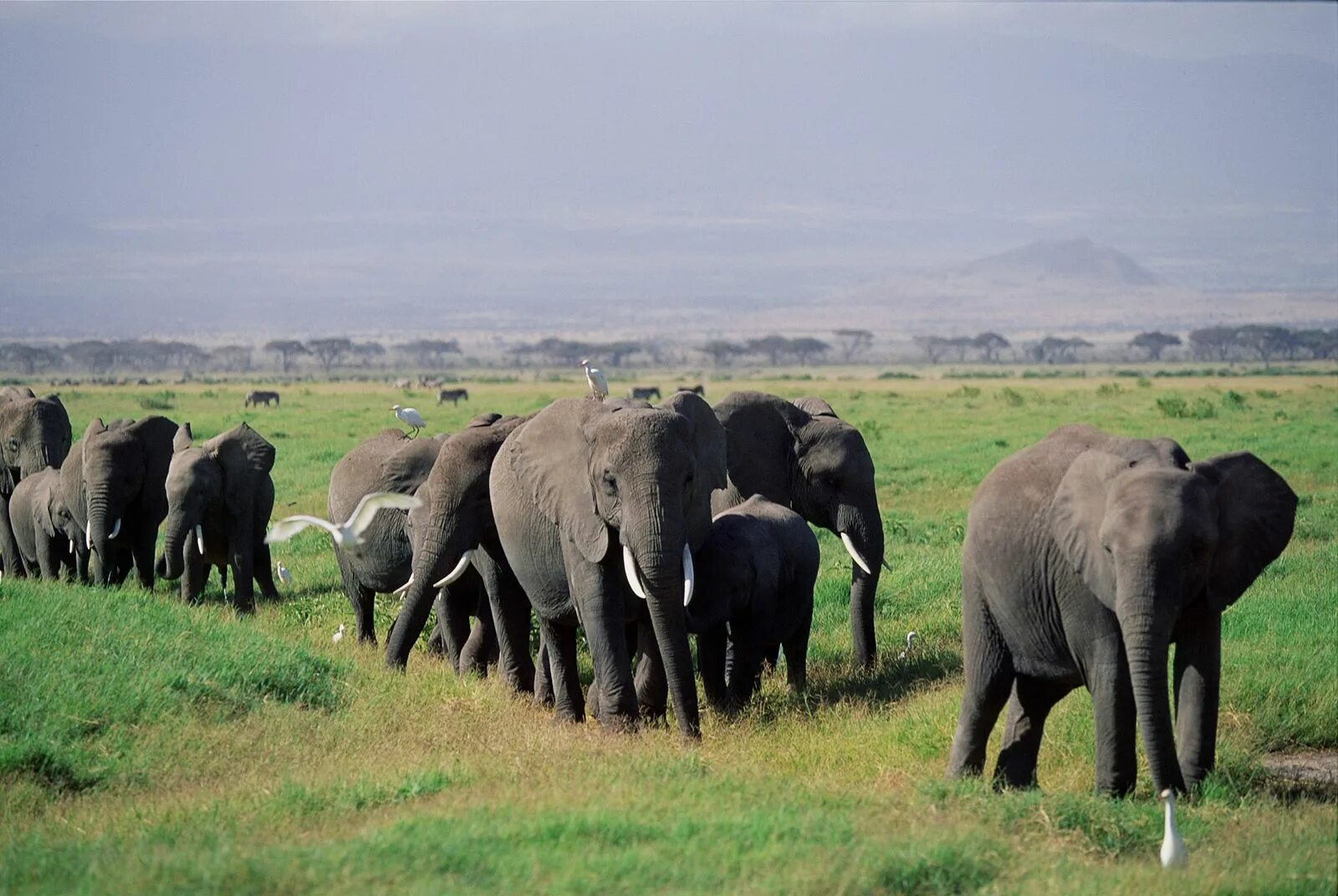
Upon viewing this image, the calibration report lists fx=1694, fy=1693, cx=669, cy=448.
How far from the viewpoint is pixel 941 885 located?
704 cm

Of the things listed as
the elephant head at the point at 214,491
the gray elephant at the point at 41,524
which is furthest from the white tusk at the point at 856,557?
the gray elephant at the point at 41,524

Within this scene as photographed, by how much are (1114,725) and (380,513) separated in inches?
312

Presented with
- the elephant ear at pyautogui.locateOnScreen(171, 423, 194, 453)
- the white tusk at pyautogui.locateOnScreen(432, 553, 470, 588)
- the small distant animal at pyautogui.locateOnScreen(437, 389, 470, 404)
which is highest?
the elephant ear at pyautogui.locateOnScreen(171, 423, 194, 453)

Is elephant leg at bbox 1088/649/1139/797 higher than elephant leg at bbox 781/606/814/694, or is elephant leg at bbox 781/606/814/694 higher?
elephant leg at bbox 1088/649/1139/797

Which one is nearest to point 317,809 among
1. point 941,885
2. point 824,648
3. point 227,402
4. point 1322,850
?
point 941,885

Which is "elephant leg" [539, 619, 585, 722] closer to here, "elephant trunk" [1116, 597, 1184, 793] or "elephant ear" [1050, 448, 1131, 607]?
"elephant ear" [1050, 448, 1131, 607]

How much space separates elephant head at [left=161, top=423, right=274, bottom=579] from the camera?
1680 cm

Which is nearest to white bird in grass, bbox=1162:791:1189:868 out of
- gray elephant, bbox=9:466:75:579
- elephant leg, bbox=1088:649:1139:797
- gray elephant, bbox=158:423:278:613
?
elephant leg, bbox=1088:649:1139:797

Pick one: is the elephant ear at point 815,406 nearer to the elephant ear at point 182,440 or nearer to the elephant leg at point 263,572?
the elephant leg at point 263,572

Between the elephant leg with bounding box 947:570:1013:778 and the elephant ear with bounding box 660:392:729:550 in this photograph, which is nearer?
the elephant leg with bounding box 947:570:1013:778

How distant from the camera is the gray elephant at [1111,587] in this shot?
789cm

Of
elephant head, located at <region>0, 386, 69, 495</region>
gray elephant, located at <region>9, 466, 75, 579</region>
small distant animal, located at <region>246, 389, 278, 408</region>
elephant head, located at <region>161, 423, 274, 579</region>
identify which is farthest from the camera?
small distant animal, located at <region>246, 389, 278, 408</region>

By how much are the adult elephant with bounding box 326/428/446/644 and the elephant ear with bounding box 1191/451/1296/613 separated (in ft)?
24.2

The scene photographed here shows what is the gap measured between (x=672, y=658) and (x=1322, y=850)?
13.2 feet
